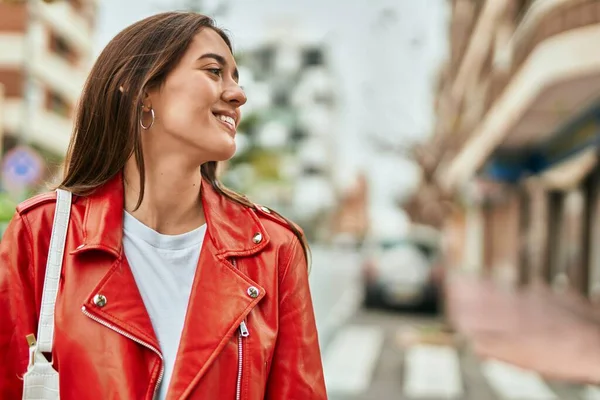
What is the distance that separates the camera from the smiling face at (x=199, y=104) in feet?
5.52

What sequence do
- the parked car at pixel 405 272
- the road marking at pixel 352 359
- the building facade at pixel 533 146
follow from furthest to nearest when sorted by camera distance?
the parked car at pixel 405 272 → the building facade at pixel 533 146 → the road marking at pixel 352 359

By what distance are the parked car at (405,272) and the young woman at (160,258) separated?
14.7 meters

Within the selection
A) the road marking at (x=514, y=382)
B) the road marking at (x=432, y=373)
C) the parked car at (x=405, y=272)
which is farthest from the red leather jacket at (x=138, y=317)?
the parked car at (x=405, y=272)

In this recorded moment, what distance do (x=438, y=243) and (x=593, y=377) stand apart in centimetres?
760

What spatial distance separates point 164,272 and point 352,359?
865cm

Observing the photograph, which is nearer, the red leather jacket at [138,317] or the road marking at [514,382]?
the red leather jacket at [138,317]

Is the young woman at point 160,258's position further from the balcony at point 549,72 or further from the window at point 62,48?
the window at point 62,48

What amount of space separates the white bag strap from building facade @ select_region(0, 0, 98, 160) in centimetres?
2167

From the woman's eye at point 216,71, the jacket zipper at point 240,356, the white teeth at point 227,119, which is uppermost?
the woman's eye at point 216,71

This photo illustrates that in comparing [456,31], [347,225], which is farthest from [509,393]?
[347,225]

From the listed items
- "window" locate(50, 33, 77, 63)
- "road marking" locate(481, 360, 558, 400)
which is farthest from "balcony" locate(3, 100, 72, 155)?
"road marking" locate(481, 360, 558, 400)

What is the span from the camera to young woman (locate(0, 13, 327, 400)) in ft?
5.17

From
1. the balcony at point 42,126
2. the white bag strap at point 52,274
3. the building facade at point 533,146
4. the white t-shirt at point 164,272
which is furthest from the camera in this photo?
the balcony at point 42,126

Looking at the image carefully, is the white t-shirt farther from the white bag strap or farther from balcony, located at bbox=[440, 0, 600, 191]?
balcony, located at bbox=[440, 0, 600, 191]
